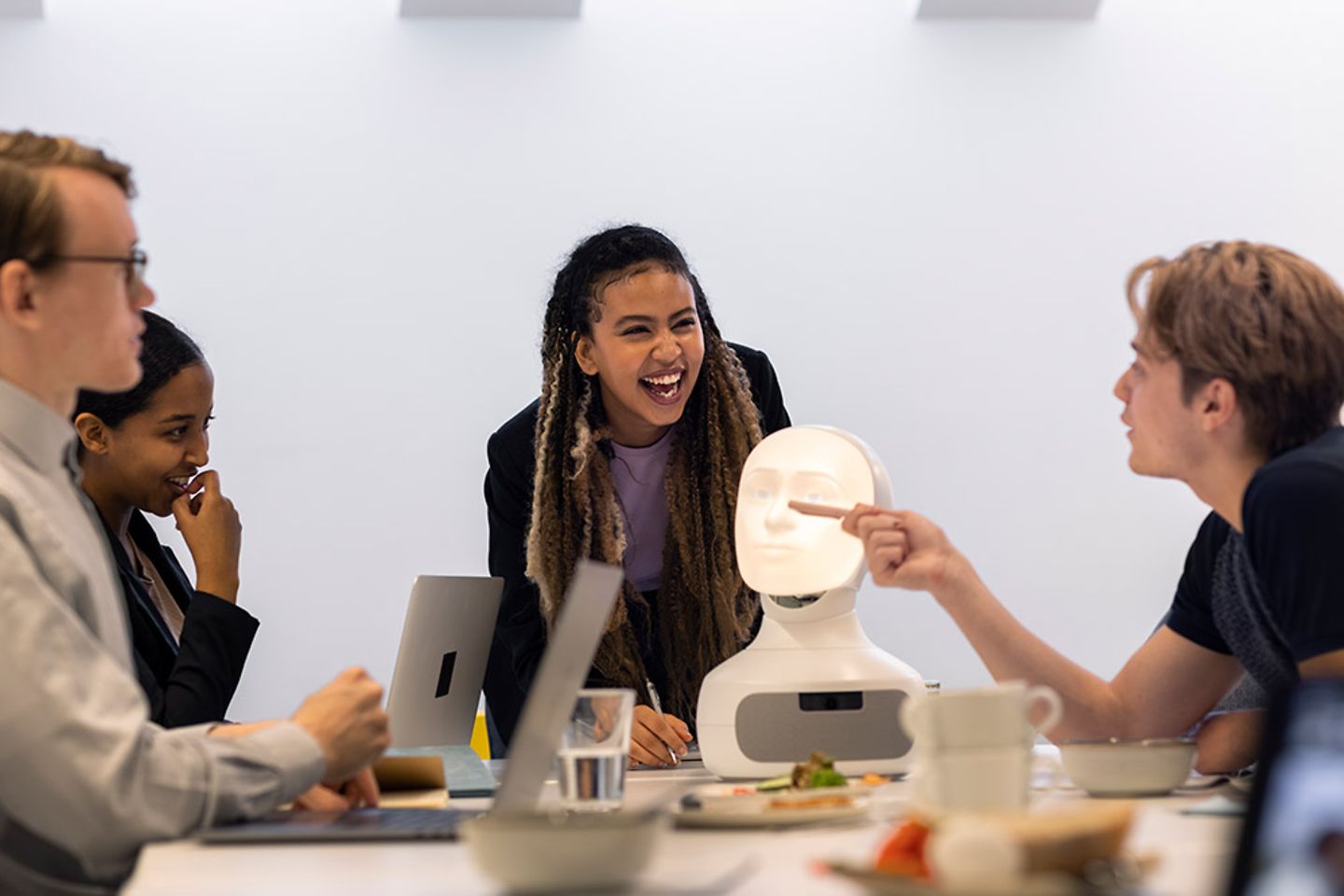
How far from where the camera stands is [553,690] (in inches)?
52.6

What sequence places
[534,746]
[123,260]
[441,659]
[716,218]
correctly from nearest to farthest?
[534,746]
[123,260]
[441,659]
[716,218]

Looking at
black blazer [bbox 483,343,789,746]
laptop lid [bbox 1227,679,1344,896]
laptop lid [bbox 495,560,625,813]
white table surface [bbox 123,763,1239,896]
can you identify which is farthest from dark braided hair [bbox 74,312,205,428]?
laptop lid [bbox 1227,679,1344,896]

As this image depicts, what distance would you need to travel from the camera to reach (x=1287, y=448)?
75.4 inches

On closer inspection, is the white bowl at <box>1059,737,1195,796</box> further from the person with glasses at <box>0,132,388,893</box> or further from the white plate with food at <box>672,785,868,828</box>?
the person with glasses at <box>0,132,388,893</box>

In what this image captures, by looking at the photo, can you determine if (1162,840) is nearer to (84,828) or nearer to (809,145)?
(84,828)

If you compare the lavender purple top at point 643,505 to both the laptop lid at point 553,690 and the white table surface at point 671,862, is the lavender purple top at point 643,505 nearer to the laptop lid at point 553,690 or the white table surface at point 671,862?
the white table surface at point 671,862

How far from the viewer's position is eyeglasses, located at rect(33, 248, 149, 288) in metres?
1.66

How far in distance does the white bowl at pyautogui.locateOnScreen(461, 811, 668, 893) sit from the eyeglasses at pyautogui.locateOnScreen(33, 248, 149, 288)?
2.79 ft

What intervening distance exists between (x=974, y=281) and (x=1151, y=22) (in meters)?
1.18

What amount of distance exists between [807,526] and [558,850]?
1288 millimetres

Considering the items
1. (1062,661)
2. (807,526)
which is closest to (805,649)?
(807,526)

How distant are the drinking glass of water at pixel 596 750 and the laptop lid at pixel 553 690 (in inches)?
12.8

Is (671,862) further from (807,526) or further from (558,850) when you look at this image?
(807,526)

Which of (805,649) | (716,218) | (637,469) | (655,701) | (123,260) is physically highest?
(716,218)
